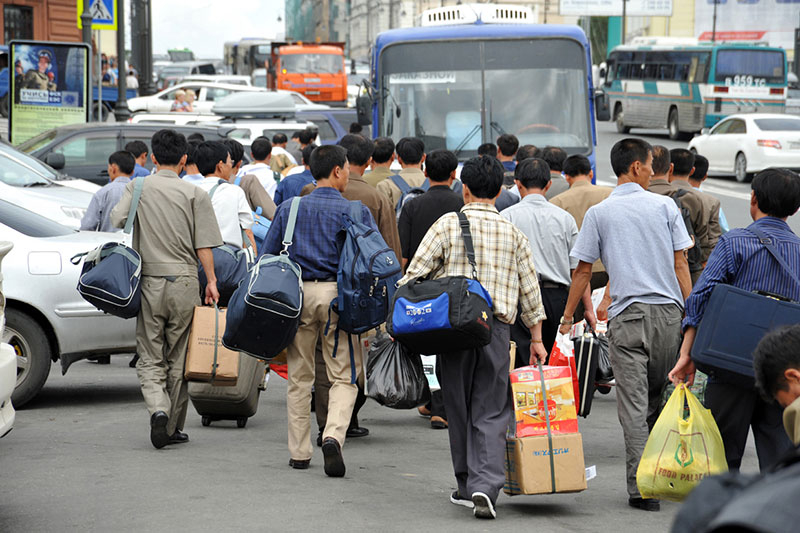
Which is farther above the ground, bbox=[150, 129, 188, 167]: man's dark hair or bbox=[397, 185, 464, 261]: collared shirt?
bbox=[150, 129, 188, 167]: man's dark hair

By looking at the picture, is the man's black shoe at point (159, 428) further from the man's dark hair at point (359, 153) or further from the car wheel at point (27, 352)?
the man's dark hair at point (359, 153)

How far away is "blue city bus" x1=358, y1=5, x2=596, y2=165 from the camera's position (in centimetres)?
1436

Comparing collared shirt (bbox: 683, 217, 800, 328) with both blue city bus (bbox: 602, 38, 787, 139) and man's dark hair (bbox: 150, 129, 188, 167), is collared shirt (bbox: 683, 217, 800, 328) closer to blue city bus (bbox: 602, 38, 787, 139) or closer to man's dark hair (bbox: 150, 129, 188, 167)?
man's dark hair (bbox: 150, 129, 188, 167)

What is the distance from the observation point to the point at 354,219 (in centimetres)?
664

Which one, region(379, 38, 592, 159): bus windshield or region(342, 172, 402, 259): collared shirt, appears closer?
region(342, 172, 402, 259): collared shirt

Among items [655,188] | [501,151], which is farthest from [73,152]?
[655,188]

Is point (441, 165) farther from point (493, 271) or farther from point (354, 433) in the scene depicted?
point (493, 271)

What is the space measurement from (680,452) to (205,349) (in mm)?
3099

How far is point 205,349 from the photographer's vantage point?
286 inches

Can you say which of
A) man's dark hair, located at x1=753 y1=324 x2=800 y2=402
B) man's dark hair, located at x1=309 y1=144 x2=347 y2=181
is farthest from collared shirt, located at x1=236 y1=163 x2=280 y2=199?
man's dark hair, located at x1=753 y1=324 x2=800 y2=402

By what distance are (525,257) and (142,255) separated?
2.47 metres

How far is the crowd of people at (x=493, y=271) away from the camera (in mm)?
5363

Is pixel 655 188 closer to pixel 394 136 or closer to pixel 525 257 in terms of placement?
pixel 525 257

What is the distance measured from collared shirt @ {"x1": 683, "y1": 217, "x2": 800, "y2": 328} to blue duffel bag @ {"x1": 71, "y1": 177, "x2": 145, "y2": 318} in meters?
3.29
